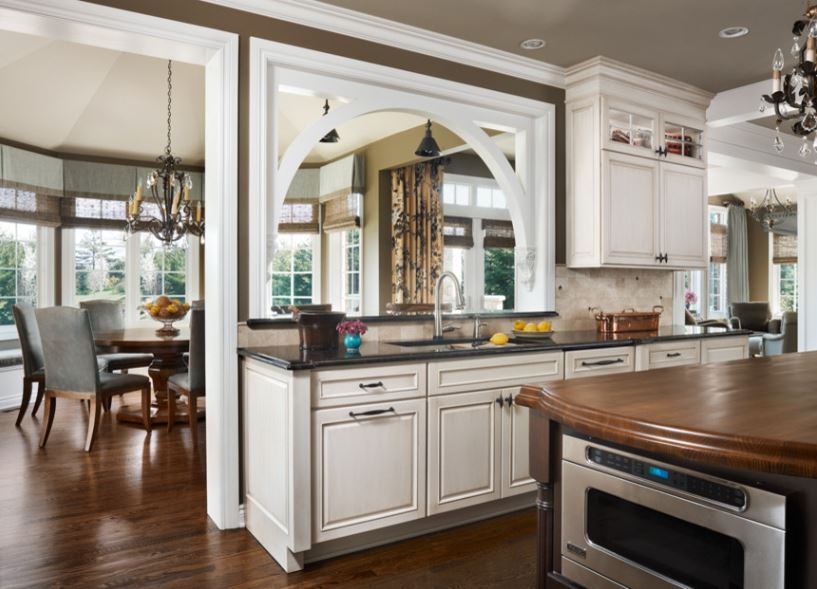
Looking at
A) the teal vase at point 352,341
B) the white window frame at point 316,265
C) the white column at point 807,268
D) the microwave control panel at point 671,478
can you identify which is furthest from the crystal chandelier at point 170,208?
the white column at point 807,268

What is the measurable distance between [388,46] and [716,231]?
888 cm

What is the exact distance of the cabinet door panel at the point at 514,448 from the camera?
3070mm

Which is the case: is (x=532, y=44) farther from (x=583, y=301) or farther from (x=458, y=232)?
(x=458, y=232)

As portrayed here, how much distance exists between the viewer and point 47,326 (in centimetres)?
441

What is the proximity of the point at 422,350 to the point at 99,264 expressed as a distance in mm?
5478

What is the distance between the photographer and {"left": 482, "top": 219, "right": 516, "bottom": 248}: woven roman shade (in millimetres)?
7453

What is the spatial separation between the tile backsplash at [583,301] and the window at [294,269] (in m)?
4.23

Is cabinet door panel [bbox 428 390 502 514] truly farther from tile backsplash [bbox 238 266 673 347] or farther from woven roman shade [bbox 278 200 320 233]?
woven roman shade [bbox 278 200 320 233]

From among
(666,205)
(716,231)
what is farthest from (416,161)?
(716,231)

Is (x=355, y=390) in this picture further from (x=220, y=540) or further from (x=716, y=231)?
(x=716, y=231)

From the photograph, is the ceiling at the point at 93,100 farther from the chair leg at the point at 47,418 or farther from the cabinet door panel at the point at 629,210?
the cabinet door panel at the point at 629,210

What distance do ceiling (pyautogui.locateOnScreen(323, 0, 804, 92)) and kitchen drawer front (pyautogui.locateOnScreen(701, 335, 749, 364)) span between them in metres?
1.85

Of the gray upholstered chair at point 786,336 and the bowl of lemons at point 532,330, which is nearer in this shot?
the bowl of lemons at point 532,330

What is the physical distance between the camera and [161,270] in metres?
7.32
